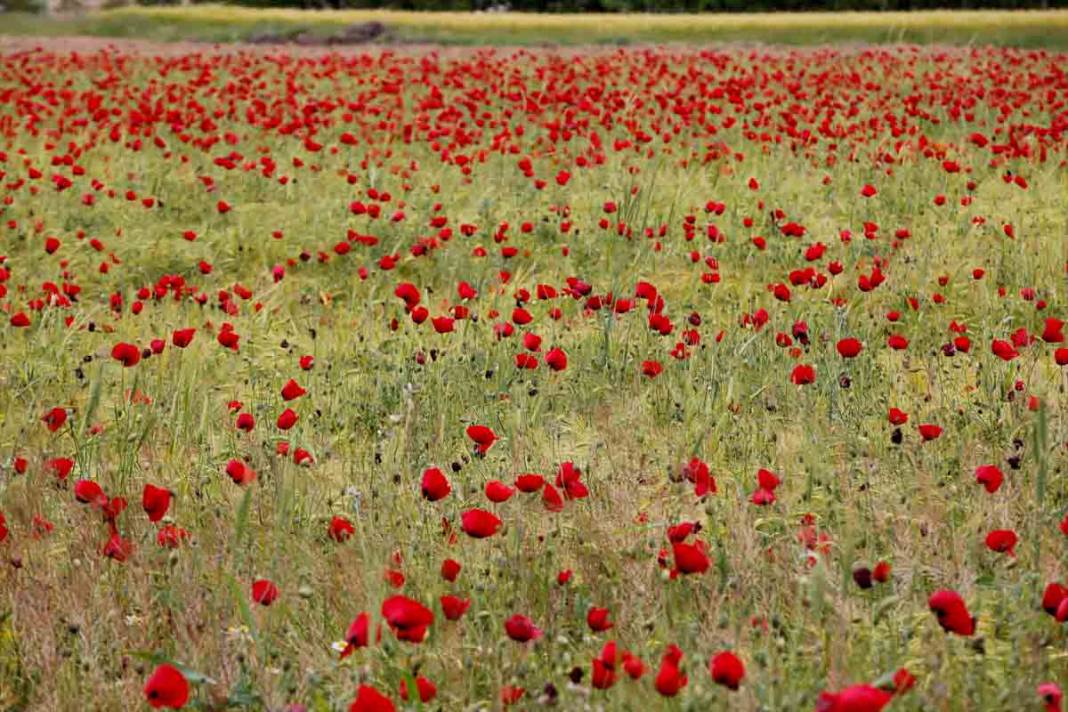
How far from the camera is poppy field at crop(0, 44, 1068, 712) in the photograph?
7.71 ft

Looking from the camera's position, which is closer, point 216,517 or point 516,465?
point 216,517

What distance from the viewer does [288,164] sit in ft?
28.1

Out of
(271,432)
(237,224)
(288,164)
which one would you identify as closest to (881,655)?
(271,432)

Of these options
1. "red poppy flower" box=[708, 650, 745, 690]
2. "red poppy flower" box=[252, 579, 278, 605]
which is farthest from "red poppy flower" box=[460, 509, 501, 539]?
"red poppy flower" box=[708, 650, 745, 690]

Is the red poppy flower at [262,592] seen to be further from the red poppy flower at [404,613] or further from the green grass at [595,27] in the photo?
Result: the green grass at [595,27]

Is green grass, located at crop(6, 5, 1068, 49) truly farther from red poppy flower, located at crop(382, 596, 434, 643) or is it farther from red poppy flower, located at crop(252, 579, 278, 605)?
red poppy flower, located at crop(382, 596, 434, 643)

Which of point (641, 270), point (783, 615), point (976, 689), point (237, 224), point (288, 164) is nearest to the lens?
point (976, 689)

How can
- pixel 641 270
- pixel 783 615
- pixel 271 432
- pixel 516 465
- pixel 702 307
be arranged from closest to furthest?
1. pixel 783 615
2. pixel 516 465
3. pixel 271 432
4. pixel 702 307
5. pixel 641 270

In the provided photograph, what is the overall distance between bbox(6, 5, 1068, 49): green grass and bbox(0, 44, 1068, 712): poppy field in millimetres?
15418

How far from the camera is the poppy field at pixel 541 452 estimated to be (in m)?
2.35

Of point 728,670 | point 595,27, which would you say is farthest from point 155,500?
point 595,27

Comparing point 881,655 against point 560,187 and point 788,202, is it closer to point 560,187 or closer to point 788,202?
point 788,202

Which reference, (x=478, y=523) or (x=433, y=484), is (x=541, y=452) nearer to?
(x=433, y=484)

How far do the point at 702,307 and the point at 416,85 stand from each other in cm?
894
